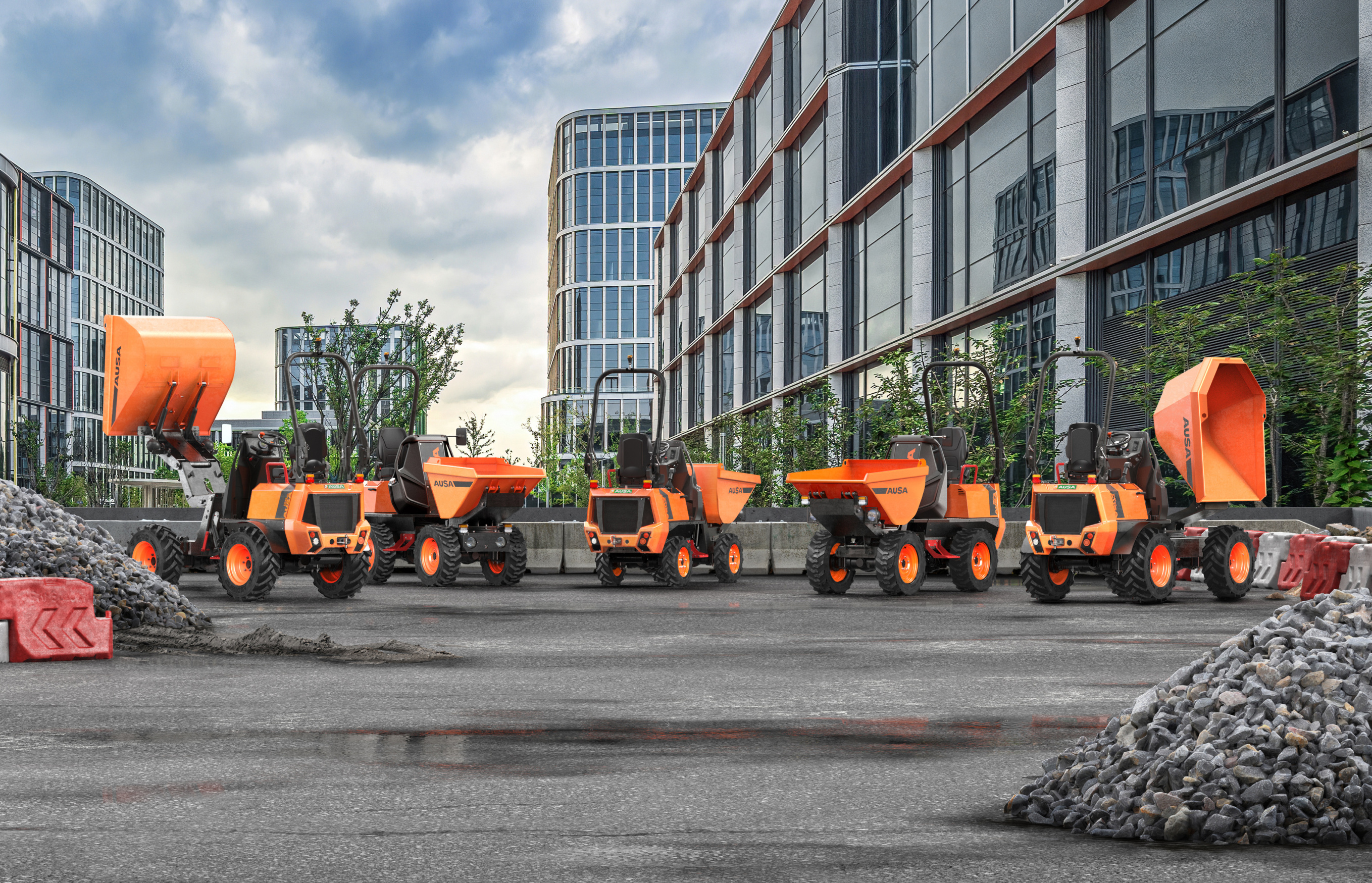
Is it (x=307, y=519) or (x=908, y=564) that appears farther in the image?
(x=908, y=564)

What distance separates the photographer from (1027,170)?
104 ft

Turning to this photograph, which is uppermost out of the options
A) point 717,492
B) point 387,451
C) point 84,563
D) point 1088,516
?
point 387,451

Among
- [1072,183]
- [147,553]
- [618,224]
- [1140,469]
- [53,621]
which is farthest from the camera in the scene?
[618,224]

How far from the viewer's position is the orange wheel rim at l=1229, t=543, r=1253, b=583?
17.1 metres

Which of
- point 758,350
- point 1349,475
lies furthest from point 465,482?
point 758,350

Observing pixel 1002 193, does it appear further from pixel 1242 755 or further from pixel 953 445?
pixel 1242 755

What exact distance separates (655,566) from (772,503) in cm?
2040

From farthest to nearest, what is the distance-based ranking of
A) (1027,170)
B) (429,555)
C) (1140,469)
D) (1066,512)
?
(1027,170)
(429,555)
(1140,469)
(1066,512)

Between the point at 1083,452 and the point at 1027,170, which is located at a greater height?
the point at 1027,170

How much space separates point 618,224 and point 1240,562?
104057mm

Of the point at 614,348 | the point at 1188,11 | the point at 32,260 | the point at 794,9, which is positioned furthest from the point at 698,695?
the point at 614,348

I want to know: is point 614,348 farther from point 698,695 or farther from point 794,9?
point 698,695

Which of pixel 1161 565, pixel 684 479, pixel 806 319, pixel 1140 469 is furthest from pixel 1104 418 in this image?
pixel 806 319

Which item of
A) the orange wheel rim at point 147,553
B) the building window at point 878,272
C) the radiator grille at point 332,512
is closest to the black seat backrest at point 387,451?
the radiator grille at point 332,512
